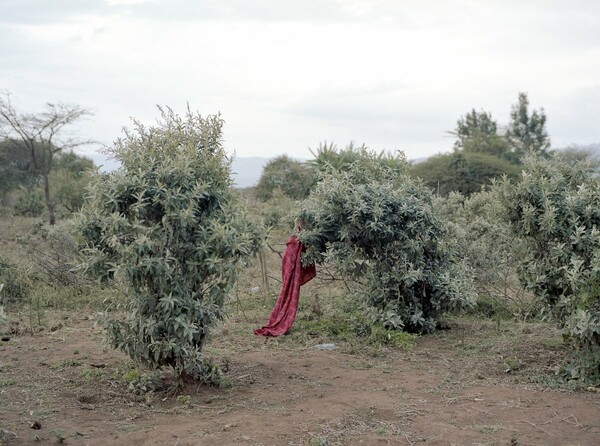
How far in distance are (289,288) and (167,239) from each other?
3.46 meters

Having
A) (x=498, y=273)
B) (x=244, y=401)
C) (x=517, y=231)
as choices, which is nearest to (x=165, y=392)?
(x=244, y=401)

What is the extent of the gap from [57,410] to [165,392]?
925mm

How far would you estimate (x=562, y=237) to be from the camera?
748cm

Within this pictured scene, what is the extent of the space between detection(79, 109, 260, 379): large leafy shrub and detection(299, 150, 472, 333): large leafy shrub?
248cm

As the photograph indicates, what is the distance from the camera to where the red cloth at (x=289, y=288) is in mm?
9391

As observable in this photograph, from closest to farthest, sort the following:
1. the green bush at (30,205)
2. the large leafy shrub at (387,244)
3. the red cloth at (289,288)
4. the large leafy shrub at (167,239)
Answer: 1. the large leafy shrub at (167,239)
2. the large leafy shrub at (387,244)
3. the red cloth at (289,288)
4. the green bush at (30,205)


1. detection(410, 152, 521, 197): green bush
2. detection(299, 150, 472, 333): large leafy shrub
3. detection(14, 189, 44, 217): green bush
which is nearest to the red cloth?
detection(299, 150, 472, 333): large leafy shrub

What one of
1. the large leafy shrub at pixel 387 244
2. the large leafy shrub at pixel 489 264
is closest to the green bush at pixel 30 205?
the large leafy shrub at pixel 489 264

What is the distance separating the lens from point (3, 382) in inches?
273

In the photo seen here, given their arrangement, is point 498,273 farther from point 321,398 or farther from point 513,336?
point 321,398

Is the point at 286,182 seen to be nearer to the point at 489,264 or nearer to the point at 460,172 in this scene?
the point at 460,172

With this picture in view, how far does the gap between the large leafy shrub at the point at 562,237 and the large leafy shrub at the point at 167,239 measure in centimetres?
274

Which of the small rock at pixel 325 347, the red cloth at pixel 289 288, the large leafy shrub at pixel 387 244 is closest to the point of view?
the small rock at pixel 325 347

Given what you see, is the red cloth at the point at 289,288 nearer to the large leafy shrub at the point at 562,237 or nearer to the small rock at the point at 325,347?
the small rock at the point at 325,347
